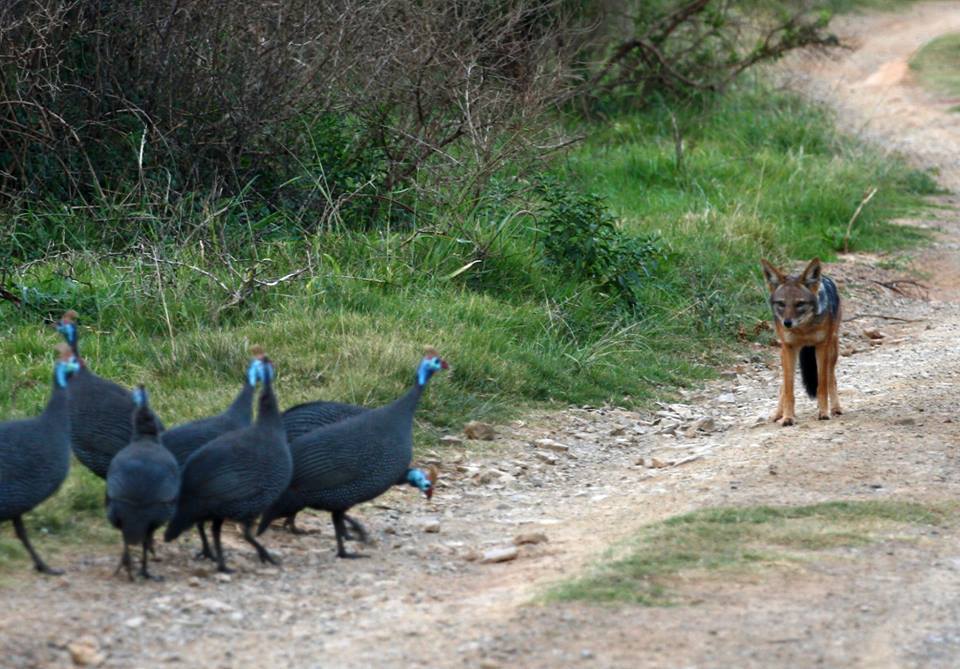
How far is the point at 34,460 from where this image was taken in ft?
17.9

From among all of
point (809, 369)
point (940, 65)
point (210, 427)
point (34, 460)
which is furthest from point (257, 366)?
point (940, 65)

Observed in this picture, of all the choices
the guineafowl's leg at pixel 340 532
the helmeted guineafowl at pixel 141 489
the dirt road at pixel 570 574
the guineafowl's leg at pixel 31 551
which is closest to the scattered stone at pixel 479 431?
the dirt road at pixel 570 574

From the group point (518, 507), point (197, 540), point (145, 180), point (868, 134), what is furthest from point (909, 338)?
point (868, 134)

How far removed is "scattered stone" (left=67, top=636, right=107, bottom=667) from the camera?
4551 millimetres

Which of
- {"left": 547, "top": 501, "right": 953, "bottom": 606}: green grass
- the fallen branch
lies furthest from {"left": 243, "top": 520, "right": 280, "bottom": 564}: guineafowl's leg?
the fallen branch

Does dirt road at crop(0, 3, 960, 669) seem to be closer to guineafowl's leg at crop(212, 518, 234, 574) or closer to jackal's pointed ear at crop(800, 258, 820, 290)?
guineafowl's leg at crop(212, 518, 234, 574)

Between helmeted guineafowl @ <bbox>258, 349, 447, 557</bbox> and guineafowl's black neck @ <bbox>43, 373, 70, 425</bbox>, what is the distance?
918 mm

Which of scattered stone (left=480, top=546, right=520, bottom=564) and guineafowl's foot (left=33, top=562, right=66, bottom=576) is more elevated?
guineafowl's foot (left=33, top=562, right=66, bottom=576)

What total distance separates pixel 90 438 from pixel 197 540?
2.16 ft

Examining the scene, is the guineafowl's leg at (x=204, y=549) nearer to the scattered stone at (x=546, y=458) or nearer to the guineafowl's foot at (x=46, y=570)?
the guineafowl's foot at (x=46, y=570)

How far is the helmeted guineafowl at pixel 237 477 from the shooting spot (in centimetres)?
556

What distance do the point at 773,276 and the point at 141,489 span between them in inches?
184

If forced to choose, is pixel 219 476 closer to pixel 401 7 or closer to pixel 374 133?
pixel 374 133

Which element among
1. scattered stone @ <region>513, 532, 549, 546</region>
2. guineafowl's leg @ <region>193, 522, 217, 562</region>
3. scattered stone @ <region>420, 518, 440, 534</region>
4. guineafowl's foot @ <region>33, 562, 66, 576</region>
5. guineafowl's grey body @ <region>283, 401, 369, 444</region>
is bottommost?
scattered stone @ <region>420, 518, 440, 534</region>
